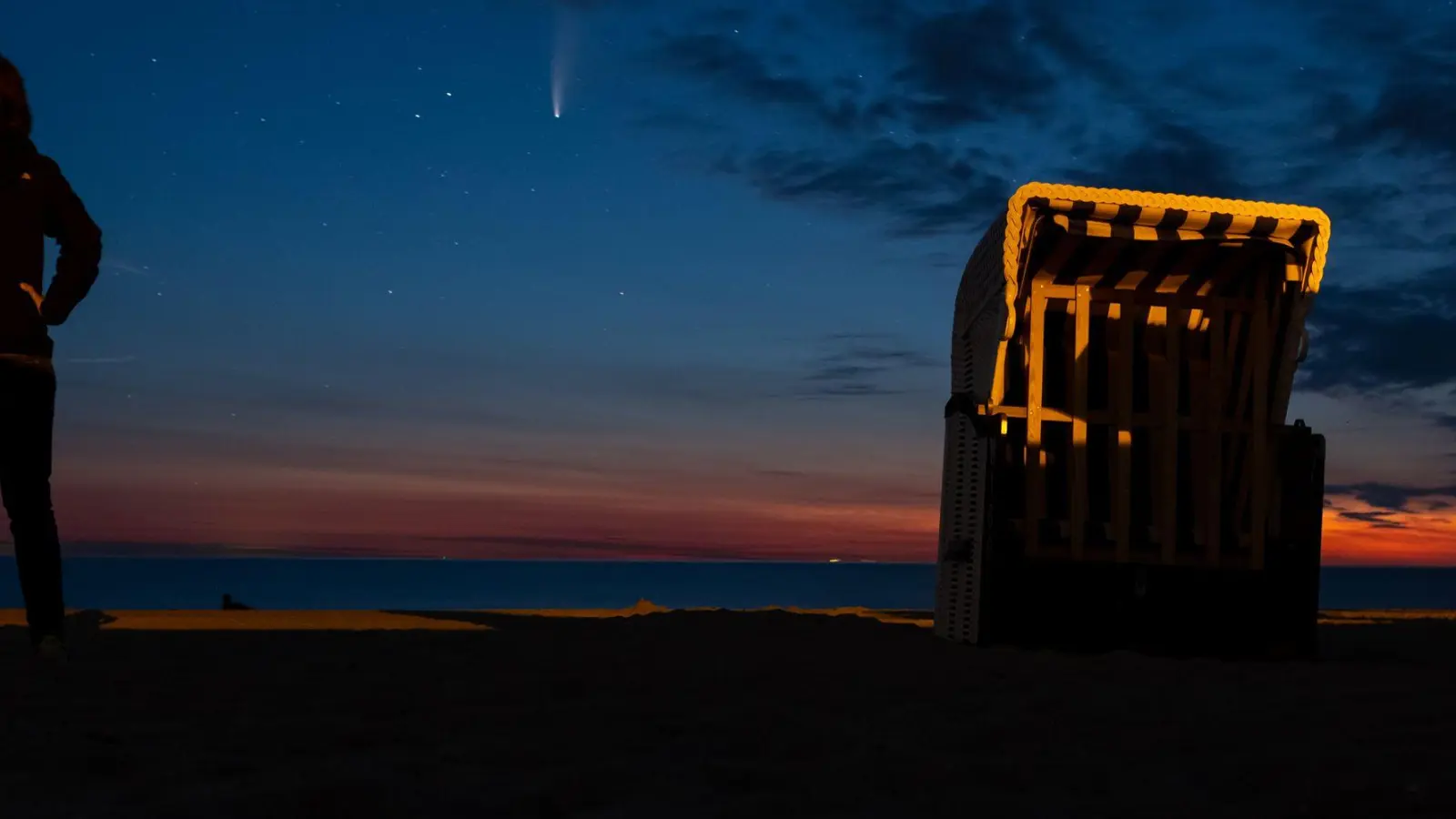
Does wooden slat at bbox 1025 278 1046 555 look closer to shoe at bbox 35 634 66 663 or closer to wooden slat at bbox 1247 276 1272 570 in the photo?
wooden slat at bbox 1247 276 1272 570

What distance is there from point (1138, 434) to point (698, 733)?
5.13m

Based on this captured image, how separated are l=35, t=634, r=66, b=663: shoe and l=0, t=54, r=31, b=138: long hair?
2.29 meters

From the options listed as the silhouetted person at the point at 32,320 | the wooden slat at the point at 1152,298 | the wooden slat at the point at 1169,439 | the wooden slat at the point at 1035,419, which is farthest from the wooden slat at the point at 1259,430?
the silhouetted person at the point at 32,320

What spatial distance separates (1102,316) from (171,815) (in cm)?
670

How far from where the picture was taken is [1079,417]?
769cm

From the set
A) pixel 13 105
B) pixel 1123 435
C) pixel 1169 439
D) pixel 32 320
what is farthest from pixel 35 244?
pixel 1169 439

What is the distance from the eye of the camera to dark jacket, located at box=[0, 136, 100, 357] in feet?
17.3

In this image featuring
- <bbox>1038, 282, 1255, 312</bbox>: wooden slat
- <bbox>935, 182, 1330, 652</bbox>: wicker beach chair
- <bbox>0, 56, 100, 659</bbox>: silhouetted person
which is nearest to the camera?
<bbox>0, 56, 100, 659</bbox>: silhouetted person

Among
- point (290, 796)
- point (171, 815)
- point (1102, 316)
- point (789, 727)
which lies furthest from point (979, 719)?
point (1102, 316)

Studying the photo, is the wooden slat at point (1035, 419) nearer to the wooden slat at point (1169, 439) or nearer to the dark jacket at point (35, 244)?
the wooden slat at point (1169, 439)

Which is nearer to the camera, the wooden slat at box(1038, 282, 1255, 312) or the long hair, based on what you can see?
the long hair

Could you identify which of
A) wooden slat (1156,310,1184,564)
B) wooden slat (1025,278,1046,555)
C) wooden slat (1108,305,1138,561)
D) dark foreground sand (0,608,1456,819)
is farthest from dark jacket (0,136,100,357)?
wooden slat (1156,310,1184,564)

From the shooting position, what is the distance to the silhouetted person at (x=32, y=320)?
523cm

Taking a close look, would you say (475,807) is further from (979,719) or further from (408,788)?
(979,719)
